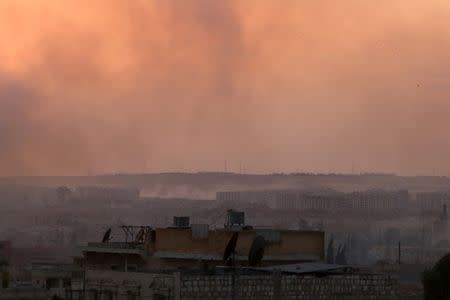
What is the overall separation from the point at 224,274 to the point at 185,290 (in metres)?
2.22

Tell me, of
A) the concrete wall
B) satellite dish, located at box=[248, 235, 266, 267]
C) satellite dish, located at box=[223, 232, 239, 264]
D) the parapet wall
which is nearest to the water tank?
satellite dish, located at box=[223, 232, 239, 264]

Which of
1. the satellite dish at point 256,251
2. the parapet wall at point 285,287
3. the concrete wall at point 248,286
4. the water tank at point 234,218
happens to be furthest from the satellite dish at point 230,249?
the water tank at point 234,218

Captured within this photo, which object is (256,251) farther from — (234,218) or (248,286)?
(234,218)

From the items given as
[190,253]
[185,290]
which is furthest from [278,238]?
[185,290]

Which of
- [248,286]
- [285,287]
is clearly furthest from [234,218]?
[248,286]

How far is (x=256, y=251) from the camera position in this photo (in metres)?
51.6

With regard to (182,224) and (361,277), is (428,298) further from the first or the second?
(182,224)

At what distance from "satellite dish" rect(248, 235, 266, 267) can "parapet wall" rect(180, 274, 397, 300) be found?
4.19m

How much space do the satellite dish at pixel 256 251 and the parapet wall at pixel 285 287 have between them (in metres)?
4.19

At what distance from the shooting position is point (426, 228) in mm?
181000

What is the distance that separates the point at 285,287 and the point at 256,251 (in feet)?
17.5

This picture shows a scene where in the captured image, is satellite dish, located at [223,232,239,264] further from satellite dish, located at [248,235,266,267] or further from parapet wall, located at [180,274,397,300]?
parapet wall, located at [180,274,397,300]

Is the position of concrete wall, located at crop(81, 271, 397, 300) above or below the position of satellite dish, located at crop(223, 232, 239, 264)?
below

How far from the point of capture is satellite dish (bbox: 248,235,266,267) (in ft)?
167
